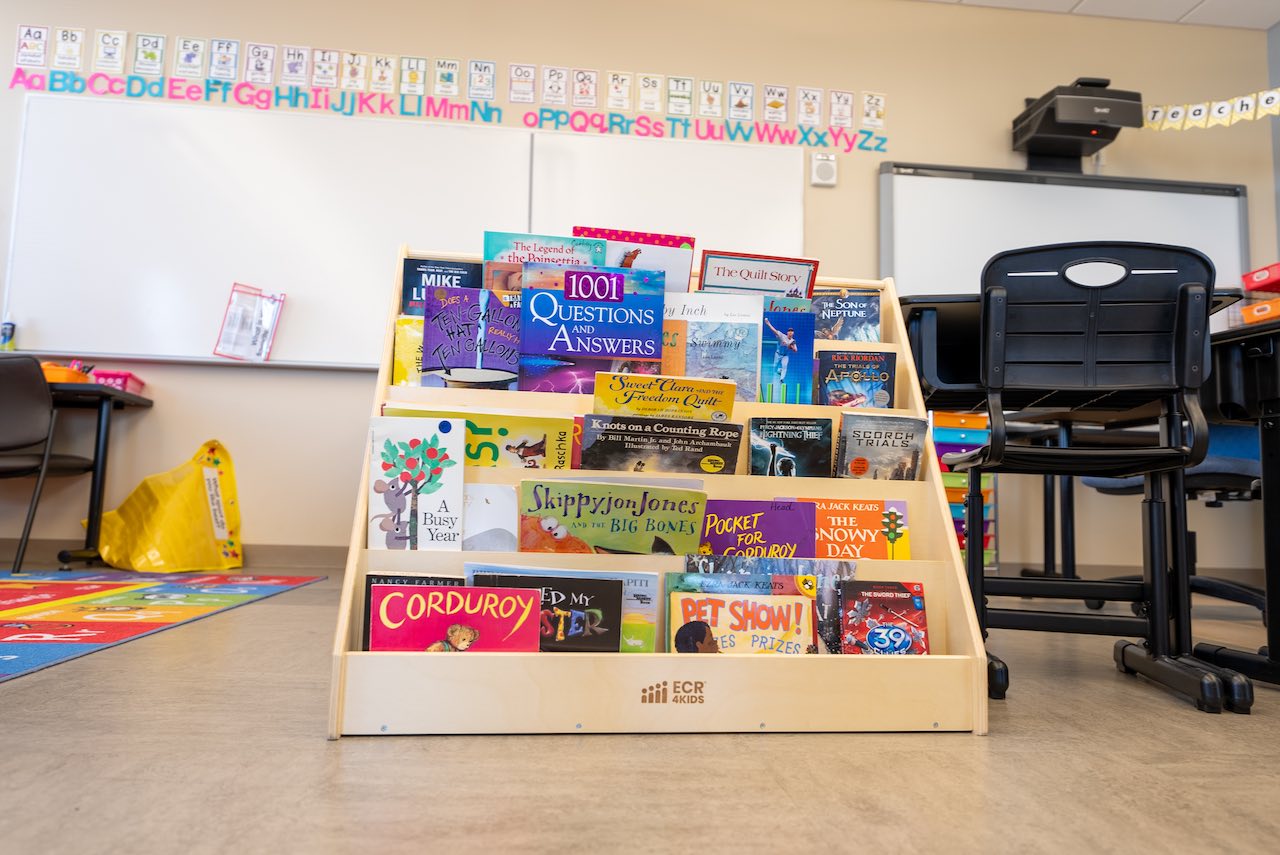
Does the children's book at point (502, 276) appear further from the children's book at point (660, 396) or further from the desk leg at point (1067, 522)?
the desk leg at point (1067, 522)

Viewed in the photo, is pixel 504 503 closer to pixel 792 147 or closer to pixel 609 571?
pixel 609 571

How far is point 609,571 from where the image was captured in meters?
1.19

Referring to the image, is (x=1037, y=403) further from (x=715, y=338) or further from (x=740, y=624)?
(x=740, y=624)

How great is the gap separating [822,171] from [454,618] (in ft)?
10.8

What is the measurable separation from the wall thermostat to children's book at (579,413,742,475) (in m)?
2.86

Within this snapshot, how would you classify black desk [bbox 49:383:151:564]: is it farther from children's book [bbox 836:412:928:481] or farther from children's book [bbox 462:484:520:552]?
children's book [bbox 836:412:928:481]

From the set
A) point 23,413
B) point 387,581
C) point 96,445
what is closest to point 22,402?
point 23,413

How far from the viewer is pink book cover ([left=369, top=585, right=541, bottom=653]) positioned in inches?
43.8

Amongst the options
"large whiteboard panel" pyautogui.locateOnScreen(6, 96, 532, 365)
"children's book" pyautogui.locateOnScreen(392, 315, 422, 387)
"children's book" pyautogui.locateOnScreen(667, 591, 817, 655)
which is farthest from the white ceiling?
"children's book" pyautogui.locateOnScreen(667, 591, 817, 655)

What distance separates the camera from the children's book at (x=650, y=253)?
1438 mm

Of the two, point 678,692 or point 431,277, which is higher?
point 431,277

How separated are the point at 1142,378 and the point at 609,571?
1.05 metres

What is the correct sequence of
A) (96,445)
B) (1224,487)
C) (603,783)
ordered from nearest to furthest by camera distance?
(603,783) < (1224,487) < (96,445)

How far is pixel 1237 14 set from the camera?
3.99 meters
